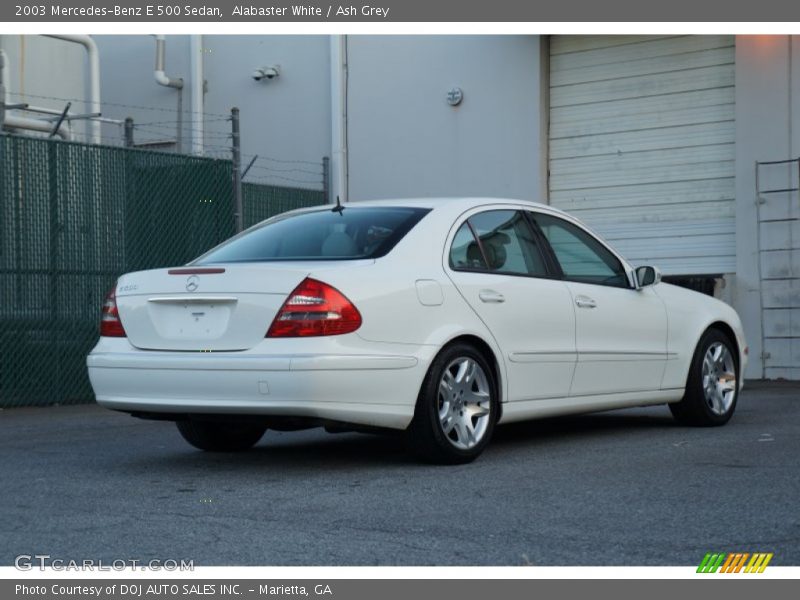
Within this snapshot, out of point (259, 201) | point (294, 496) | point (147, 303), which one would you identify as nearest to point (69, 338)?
point (259, 201)

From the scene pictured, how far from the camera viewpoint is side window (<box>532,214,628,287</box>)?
815cm

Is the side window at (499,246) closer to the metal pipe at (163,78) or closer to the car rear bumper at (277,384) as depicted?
the car rear bumper at (277,384)

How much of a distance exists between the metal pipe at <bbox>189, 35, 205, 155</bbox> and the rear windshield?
12.0 meters

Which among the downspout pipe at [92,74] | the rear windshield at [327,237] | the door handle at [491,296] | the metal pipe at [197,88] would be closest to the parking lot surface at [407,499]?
the door handle at [491,296]

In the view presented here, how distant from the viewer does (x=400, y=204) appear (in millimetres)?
7582

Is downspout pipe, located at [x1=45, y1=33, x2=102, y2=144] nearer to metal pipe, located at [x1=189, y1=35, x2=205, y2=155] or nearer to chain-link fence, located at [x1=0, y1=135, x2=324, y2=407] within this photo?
metal pipe, located at [x1=189, y1=35, x2=205, y2=155]

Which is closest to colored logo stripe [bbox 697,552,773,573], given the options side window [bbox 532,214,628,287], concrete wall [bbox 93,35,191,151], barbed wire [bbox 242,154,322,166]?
side window [bbox 532,214,628,287]

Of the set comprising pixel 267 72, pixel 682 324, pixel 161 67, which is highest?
pixel 161 67

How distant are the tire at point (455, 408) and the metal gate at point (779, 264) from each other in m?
7.91

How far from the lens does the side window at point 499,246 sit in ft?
24.3

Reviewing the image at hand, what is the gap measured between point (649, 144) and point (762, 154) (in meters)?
1.44

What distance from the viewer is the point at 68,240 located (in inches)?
482

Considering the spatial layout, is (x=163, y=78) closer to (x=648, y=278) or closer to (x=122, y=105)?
(x=122, y=105)

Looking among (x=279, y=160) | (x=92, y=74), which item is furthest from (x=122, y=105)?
(x=279, y=160)
